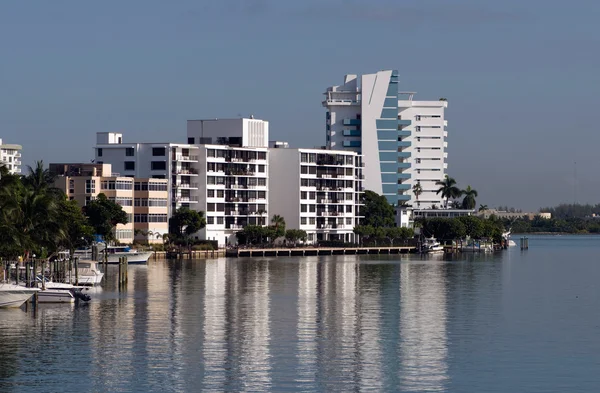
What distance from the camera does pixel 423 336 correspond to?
7312 cm

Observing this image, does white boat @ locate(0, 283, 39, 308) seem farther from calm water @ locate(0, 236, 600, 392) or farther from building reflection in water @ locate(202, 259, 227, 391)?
building reflection in water @ locate(202, 259, 227, 391)

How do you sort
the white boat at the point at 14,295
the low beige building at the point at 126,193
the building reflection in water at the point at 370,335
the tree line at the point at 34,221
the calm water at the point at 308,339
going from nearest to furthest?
the calm water at the point at 308,339
the building reflection in water at the point at 370,335
the white boat at the point at 14,295
the tree line at the point at 34,221
the low beige building at the point at 126,193

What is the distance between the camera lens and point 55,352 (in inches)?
2517

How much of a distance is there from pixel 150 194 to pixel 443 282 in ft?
257

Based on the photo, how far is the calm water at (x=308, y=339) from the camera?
56.2 meters

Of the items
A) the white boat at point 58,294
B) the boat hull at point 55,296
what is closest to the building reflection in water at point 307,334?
the white boat at point 58,294

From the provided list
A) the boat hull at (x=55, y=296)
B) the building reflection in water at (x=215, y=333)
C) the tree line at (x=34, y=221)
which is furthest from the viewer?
the boat hull at (x=55, y=296)

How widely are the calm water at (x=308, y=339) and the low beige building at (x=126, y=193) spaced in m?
65.3

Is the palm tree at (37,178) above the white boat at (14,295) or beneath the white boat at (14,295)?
above

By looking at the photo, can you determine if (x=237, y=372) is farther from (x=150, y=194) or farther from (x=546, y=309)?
(x=150, y=194)

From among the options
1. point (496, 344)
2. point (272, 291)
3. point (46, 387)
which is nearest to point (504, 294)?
point (272, 291)

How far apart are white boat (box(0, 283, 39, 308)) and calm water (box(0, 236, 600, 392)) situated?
0.92m

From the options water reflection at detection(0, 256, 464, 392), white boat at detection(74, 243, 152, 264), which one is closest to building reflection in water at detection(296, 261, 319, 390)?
water reflection at detection(0, 256, 464, 392)

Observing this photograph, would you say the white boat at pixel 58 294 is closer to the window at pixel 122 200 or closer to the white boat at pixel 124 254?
the white boat at pixel 124 254
